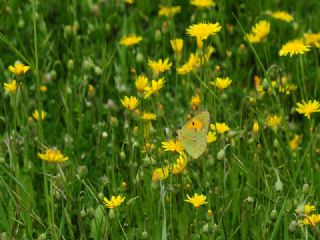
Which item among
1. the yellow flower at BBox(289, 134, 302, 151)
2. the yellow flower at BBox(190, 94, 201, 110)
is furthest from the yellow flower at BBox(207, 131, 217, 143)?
the yellow flower at BBox(289, 134, 302, 151)

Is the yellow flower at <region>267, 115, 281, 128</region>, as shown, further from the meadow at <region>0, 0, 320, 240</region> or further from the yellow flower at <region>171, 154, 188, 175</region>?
the yellow flower at <region>171, 154, 188, 175</region>

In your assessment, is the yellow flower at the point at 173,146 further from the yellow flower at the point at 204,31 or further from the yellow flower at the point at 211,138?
the yellow flower at the point at 204,31

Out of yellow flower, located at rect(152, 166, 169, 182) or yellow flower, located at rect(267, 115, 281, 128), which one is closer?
yellow flower, located at rect(152, 166, 169, 182)

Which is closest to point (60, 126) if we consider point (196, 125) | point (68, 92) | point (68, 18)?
point (68, 92)

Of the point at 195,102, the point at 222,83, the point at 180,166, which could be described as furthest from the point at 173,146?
the point at 222,83

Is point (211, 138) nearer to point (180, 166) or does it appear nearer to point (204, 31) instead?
point (180, 166)

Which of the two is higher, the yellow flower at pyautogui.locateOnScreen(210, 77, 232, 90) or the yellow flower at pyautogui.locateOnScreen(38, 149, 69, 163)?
the yellow flower at pyautogui.locateOnScreen(210, 77, 232, 90)

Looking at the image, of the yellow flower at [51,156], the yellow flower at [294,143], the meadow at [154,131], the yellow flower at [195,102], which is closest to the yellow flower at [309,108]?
the meadow at [154,131]
